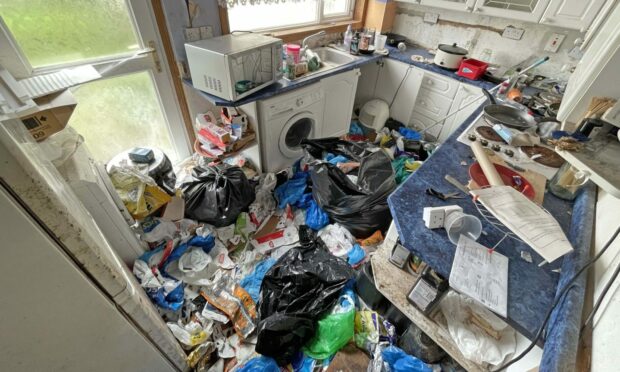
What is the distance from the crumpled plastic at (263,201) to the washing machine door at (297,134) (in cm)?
27

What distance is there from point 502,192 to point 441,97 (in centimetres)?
175

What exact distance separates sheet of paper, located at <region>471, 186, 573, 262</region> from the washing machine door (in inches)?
55.5

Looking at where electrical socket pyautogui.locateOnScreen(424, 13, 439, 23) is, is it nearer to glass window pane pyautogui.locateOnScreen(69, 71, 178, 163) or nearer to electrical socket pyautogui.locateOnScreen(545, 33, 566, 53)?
electrical socket pyautogui.locateOnScreen(545, 33, 566, 53)

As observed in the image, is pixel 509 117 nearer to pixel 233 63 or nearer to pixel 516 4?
pixel 516 4

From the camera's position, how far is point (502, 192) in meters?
0.92

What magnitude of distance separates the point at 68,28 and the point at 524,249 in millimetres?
2247

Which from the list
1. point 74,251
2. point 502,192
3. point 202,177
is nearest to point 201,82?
point 202,177

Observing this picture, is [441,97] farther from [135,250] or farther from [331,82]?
[135,250]

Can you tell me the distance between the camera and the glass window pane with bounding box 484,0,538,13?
1893 mm

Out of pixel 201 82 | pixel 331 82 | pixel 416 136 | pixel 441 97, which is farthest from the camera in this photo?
pixel 416 136

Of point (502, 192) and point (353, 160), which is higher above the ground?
point (502, 192)

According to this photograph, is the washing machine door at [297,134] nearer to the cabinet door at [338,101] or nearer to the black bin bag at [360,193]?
the cabinet door at [338,101]

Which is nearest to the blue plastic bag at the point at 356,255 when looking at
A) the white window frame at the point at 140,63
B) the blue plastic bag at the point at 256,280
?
the blue plastic bag at the point at 256,280

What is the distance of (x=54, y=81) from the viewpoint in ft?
3.59
